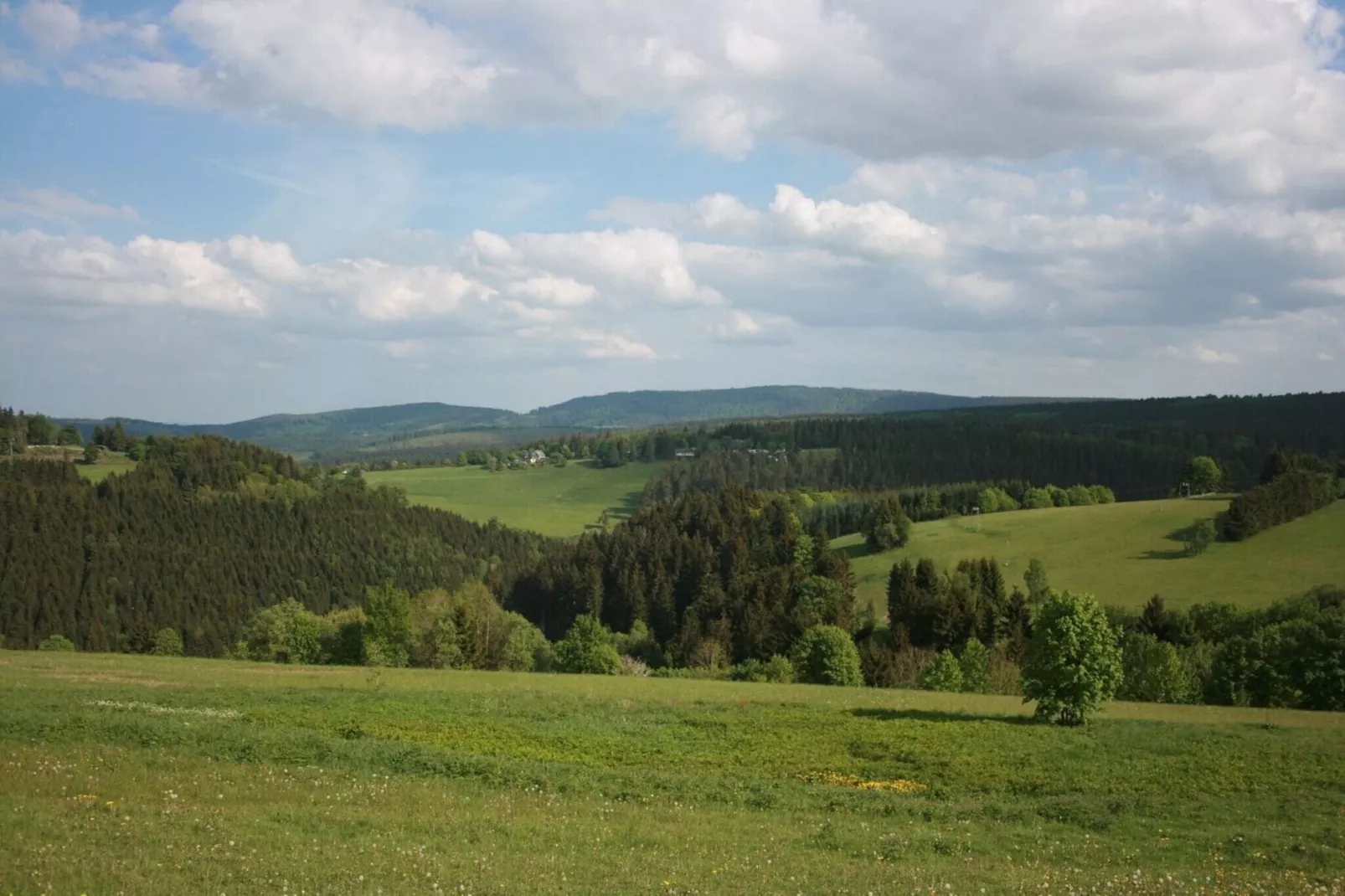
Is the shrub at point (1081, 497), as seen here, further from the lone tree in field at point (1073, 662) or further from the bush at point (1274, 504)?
the lone tree in field at point (1073, 662)

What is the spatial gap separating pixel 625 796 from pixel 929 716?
21.1 m

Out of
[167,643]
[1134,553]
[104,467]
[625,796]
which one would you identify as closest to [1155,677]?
[625,796]

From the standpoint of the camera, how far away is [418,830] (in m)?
19.1

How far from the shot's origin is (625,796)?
80.9 ft

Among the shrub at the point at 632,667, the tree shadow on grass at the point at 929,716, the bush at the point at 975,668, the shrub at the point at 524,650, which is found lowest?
the shrub at the point at 632,667

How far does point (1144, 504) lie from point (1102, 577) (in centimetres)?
Result: 3891

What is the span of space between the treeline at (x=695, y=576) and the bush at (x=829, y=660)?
20521 millimetres

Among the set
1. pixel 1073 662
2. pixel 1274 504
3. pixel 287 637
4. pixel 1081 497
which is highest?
pixel 1274 504

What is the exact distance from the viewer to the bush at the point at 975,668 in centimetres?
7388

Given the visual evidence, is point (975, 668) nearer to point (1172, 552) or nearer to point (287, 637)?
point (1172, 552)

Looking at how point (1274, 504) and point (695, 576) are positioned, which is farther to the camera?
point (695, 576)

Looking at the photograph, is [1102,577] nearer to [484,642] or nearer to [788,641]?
[788,641]

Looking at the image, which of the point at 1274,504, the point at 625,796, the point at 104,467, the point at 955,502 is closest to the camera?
the point at 625,796

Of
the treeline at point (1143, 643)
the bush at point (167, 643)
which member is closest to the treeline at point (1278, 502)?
the treeline at point (1143, 643)
